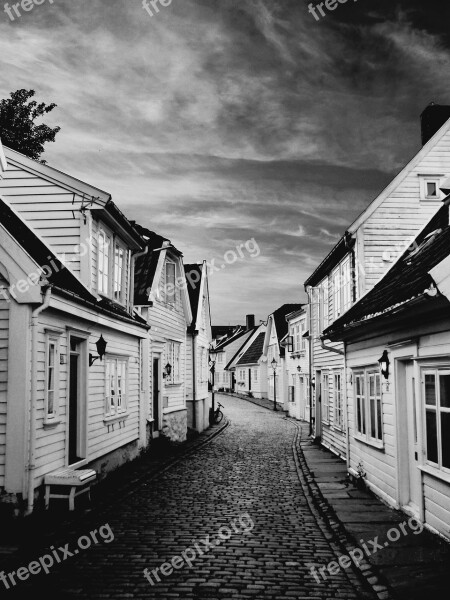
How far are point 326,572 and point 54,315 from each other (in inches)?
242

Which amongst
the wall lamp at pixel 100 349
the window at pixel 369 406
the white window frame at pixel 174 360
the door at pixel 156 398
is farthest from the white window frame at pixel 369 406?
the white window frame at pixel 174 360

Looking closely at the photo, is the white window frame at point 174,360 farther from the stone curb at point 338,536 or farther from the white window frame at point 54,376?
the white window frame at point 54,376

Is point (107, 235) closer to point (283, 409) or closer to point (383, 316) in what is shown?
point (383, 316)

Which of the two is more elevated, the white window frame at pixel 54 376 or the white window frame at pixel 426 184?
the white window frame at pixel 426 184

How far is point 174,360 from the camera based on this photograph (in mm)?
23391

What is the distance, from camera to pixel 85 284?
1381cm

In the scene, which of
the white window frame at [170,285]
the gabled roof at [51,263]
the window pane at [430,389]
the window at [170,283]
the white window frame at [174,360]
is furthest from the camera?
the white window frame at [174,360]

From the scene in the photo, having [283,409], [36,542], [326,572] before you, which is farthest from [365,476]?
[283,409]

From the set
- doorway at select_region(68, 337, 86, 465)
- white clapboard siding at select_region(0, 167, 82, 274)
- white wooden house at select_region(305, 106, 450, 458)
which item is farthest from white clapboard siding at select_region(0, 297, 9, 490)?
white wooden house at select_region(305, 106, 450, 458)

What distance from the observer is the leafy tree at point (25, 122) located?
25938 millimetres

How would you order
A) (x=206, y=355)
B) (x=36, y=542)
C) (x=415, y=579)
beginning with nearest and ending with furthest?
(x=415, y=579) → (x=36, y=542) → (x=206, y=355)

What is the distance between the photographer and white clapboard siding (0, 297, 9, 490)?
30.8 feet

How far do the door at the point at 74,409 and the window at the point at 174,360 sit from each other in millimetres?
9406

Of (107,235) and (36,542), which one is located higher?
(107,235)
